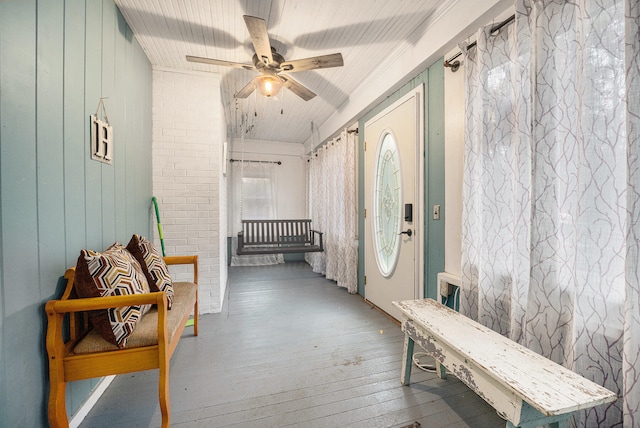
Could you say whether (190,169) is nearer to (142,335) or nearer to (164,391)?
(142,335)

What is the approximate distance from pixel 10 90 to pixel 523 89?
2.24 metres

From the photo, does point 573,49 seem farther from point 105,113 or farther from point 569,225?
point 105,113

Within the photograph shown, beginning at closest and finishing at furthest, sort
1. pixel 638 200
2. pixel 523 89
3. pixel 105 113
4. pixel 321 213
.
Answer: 1. pixel 638 200
2. pixel 523 89
3. pixel 105 113
4. pixel 321 213

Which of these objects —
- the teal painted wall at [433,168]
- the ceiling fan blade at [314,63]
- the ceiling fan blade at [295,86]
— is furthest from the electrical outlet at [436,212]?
the ceiling fan blade at [295,86]

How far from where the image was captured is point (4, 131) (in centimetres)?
93

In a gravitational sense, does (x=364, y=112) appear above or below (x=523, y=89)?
above

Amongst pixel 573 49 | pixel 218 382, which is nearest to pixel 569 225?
pixel 573 49

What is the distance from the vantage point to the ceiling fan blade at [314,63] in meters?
1.94

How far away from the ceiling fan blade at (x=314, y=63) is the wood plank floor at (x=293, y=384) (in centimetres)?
224

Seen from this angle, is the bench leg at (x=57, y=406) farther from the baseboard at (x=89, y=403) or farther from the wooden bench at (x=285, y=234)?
the wooden bench at (x=285, y=234)

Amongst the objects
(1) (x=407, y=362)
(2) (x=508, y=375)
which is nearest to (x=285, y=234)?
(1) (x=407, y=362)

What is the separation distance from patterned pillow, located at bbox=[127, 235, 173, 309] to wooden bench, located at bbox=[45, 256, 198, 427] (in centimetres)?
35

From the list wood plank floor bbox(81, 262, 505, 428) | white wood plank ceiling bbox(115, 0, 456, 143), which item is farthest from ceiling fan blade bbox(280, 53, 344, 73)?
wood plank floor bbox(81, 262, 505, 428)

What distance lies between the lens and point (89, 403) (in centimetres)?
142
